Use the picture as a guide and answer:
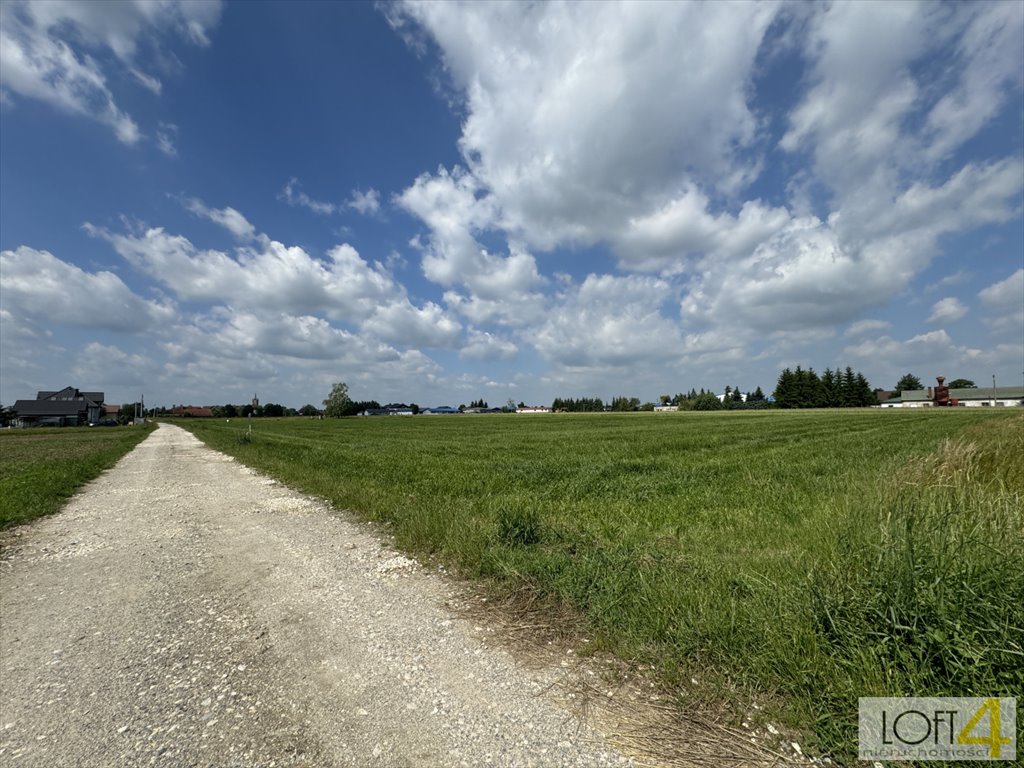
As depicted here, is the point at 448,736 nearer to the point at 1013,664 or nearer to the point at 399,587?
the point at 399,587

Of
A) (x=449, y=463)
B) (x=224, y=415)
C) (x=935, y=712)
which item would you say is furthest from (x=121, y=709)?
(x=224, y=415)

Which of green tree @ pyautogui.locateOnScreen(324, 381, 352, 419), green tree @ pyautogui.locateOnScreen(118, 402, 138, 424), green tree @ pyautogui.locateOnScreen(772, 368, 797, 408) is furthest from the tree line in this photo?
green tree @ pyautogui.locateOnScreen(118, 402, 138, 424)

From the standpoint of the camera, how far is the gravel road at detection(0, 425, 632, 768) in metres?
2.74

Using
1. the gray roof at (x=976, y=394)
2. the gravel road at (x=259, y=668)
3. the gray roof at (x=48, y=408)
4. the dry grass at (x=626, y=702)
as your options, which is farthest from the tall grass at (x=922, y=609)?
the gray roof at (x=976, y=394)

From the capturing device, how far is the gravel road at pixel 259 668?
2.74 m

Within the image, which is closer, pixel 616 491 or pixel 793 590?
pixel 793 590

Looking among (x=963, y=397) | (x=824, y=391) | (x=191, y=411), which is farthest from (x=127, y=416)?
(x=963, y=397)

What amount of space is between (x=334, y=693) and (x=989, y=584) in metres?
4.94

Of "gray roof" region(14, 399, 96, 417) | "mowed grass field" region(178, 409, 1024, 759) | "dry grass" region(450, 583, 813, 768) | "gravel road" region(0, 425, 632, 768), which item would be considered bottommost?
"gravel road" region(0, 425, 632, 768)

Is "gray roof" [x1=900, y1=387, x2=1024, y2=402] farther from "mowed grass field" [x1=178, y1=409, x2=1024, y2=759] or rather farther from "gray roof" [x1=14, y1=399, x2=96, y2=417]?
"gray roof" [x1=14, y1=399, x2=96, y2=417]

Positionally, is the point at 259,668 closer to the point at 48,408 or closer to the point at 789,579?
the point at 789,579

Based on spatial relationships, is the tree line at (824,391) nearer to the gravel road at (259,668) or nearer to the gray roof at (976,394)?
the gray roof at (976,394)

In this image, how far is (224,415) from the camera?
157875 mm

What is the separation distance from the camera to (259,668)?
3.65 meters
